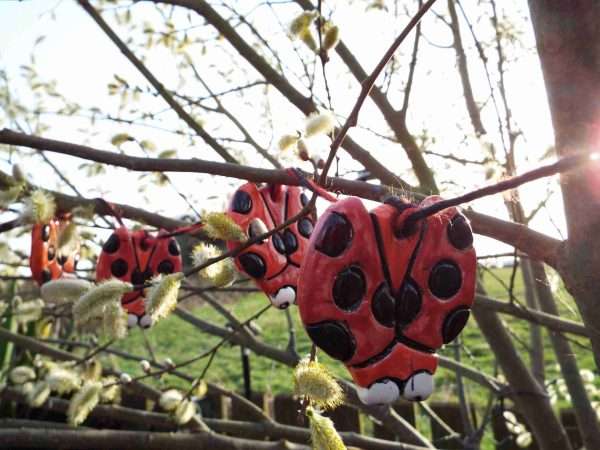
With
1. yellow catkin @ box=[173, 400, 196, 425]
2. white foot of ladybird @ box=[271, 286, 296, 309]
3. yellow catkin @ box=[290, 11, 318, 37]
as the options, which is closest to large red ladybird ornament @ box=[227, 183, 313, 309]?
white foot of ladybird @ box=[271, 286, 296, 309]

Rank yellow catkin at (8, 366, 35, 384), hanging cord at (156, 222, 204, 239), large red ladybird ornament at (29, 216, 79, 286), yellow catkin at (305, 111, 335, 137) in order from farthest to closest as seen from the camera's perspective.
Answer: yellow catkin at (8, 366, 35, 384), large red ladybird ornament at (29, 216, 79, 286), hanging cord at (156, 222, 204, 239), yellow catkin at (305, 111, 335, 137)

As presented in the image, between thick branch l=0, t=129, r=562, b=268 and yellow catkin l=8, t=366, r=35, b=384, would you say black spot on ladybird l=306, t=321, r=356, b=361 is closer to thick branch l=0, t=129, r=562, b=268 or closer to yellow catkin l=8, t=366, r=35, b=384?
thick branch l=0, t=129, r=562, b=268

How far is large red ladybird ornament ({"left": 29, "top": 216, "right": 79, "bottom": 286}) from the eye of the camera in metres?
1.45

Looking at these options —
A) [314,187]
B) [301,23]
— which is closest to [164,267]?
[301,23]

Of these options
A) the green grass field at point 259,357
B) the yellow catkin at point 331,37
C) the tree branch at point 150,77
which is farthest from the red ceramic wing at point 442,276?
the green grass field at point 259,357

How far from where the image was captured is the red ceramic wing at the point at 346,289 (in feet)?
2.30

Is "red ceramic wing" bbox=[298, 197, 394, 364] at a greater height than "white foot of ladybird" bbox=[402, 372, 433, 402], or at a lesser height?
greater

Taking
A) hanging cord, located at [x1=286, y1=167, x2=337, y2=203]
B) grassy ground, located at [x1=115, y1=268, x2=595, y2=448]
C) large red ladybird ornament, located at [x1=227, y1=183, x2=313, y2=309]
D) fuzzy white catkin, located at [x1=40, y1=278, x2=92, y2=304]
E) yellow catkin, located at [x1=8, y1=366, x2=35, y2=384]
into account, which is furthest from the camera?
grassy ground, located at [x1=115, y1=268, x2=595, y2=448]

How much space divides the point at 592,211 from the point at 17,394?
219 centimetres

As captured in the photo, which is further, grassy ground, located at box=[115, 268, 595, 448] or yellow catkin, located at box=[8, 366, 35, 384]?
grassy ground, located at box=[115, 268, 595, 448]

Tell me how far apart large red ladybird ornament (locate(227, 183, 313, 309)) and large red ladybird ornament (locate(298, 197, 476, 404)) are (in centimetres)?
41

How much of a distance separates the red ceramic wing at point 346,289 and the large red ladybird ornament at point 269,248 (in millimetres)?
407

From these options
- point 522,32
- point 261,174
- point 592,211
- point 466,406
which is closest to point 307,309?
point 261,174

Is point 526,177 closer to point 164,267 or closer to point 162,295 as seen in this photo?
point 162,295
